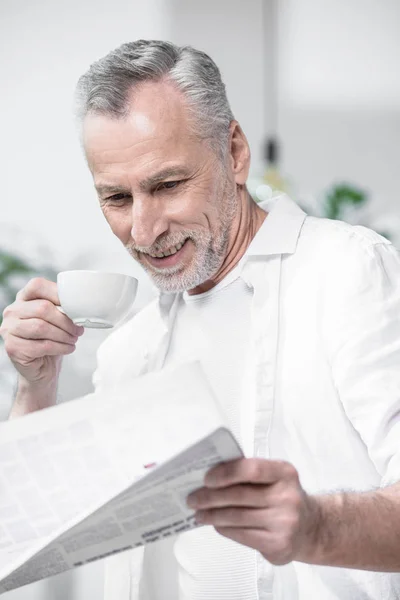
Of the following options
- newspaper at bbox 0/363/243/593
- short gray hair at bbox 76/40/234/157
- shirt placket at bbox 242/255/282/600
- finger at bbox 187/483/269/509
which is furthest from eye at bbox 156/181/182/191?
finger at bbox 187/483/269/509

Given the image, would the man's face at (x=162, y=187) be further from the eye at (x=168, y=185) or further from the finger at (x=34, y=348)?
the finger at (x=34, y=348)

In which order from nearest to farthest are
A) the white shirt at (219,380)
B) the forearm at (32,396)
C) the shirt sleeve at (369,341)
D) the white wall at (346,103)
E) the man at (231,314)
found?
the shirt sleeve at (369,341), the man at (231,314), the white shirt at (219,380), the forearm at (32,396), the white wall at (346,103)

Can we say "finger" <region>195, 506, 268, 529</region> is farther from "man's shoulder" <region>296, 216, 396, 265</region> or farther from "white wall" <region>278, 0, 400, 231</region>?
"white wall" <region>278, 0, 400, 231</region>

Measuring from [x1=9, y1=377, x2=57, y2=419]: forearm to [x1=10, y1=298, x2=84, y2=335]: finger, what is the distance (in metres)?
0.17

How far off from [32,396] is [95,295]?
0.36 meters

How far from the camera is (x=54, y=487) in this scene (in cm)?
86

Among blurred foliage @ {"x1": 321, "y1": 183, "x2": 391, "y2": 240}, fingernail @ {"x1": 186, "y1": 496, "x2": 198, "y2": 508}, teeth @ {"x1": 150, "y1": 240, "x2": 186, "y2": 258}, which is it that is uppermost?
fingernail @ {"x1": 186, "y1": 496, "x2": 198, "y2": 508}

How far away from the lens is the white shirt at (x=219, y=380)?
1311 millimetres

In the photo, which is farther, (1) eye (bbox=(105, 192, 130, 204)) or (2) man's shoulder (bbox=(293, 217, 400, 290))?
(1) eye (bbox=(105, 192, 130, 204))

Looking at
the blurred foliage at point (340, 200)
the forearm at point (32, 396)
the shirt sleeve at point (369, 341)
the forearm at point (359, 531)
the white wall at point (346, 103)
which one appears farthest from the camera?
the white wall at point (346, 103)

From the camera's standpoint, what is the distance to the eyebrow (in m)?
1.32

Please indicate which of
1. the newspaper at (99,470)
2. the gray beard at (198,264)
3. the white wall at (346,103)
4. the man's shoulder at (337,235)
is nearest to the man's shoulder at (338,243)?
the man's shoulder at (337,235)

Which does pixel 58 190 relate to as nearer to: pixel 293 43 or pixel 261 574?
pixel 293 43

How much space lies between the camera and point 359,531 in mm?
867
